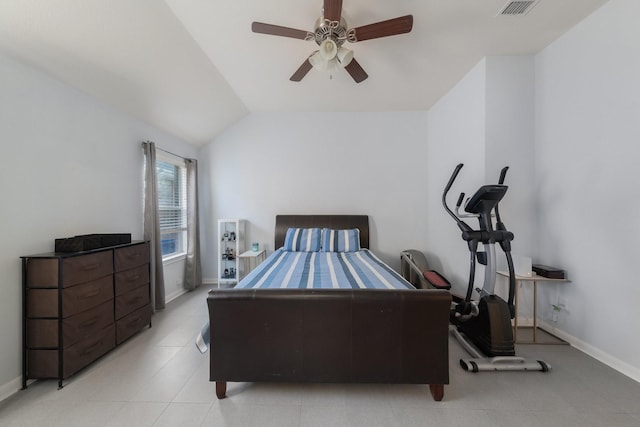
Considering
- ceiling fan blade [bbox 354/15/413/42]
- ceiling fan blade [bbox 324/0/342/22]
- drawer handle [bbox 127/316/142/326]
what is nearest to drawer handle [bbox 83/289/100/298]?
drawer handle [bbox 127/316/142/326]

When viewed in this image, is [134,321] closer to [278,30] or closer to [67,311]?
[67,311]

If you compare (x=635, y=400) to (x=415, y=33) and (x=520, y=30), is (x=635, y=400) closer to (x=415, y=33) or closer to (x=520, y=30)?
(x=520, y=30)

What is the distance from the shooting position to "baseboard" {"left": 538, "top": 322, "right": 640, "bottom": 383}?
175 centimetres

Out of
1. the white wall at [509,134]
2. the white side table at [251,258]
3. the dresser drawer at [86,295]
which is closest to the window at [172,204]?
the white side table at [251,258]

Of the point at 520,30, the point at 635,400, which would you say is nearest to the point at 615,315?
the point at 635,400

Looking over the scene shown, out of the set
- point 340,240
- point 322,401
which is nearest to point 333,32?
point 340,240

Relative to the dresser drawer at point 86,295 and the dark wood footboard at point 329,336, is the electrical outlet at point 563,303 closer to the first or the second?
the dark wood footboard at point 329,336

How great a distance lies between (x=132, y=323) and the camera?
229 cm

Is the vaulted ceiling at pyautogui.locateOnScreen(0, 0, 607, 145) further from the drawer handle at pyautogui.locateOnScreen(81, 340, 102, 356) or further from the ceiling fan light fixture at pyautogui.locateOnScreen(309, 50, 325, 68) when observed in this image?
the drawer handle at pyautogui.locateOnScreen(81, 340, 102, 356)

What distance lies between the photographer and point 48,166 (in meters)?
1.89

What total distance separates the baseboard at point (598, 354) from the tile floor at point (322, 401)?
0.21 ft

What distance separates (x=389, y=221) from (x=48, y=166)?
3.91 metres

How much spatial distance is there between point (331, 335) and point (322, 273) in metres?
0.83

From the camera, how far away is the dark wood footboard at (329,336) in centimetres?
150
